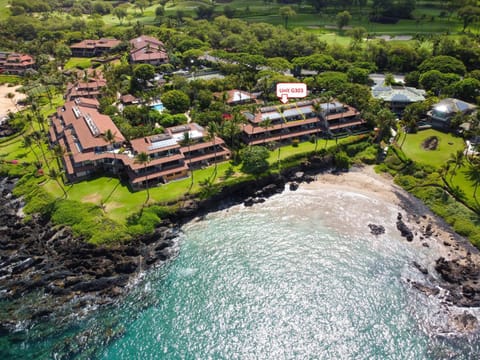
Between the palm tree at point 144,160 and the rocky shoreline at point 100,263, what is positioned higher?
the palm tree at point 144,160

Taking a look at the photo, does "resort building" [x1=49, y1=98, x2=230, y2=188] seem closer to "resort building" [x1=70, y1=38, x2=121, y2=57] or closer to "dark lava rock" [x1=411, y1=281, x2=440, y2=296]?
"dark lava rock" [x1=411, y1=281, x2=440, y2=296]

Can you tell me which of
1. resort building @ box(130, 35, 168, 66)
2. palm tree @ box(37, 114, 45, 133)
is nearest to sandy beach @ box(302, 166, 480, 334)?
palm tree @ box(37, 114, 45, 133)

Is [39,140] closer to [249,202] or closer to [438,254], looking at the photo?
[249,202]

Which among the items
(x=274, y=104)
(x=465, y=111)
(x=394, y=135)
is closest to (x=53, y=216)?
(x=274, y=104)

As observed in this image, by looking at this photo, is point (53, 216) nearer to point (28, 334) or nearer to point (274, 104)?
point (28, 334)

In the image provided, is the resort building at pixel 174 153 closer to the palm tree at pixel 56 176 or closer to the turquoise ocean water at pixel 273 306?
the palm tree at pixel 56 176

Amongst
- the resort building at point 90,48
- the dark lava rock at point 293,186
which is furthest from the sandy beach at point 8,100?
the dark lava rock at point 293,186
